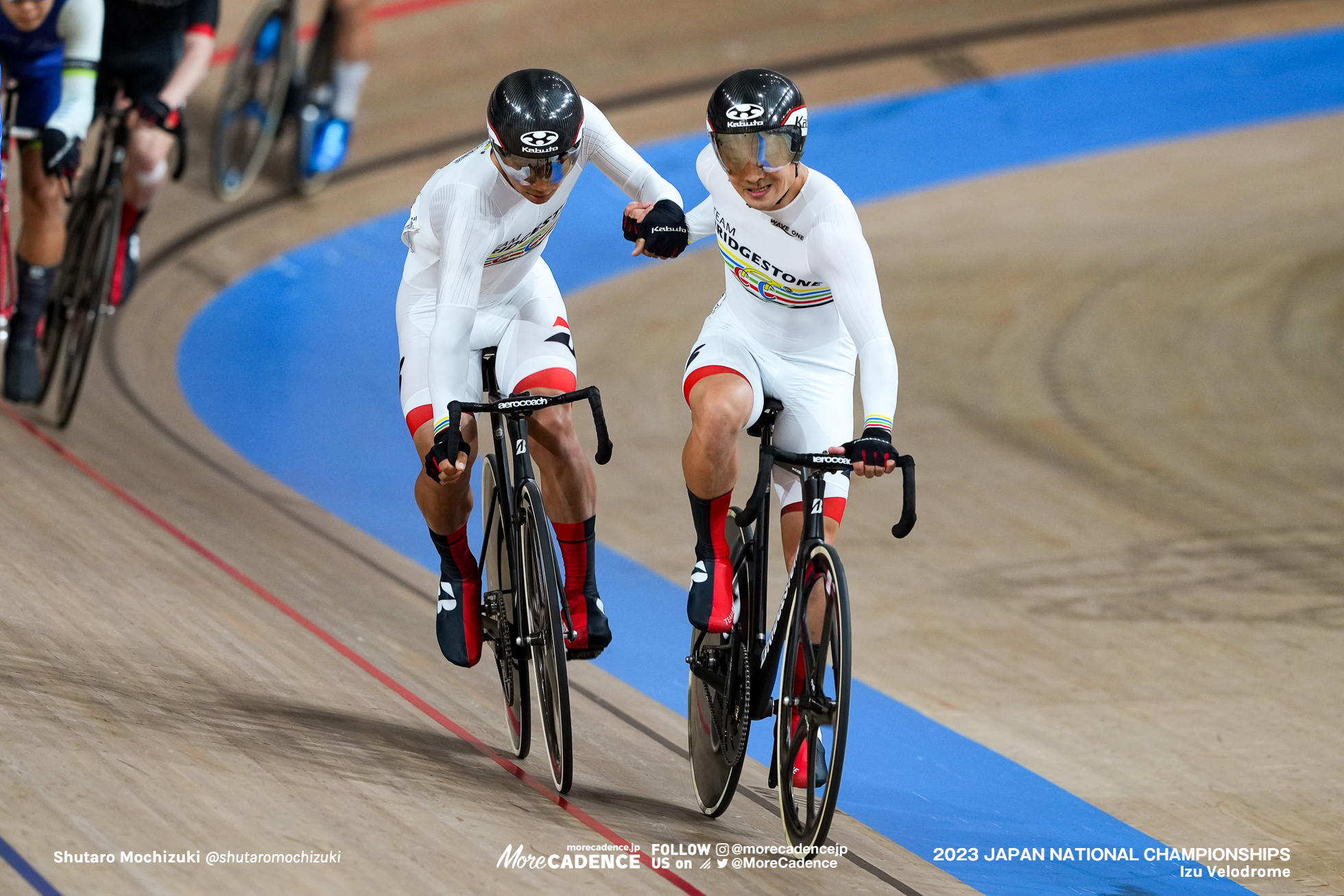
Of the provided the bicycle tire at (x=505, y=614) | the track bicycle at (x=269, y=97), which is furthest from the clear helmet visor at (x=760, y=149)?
the track bicycle at (x=269, y=97)

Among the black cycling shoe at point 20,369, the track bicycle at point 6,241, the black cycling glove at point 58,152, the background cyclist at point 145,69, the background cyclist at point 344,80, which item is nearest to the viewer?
the black cycling glove at point 58,152

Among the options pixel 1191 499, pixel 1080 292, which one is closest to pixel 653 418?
pixel 1191 499

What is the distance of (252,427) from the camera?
5.82 metres

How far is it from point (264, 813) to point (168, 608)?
1.18m

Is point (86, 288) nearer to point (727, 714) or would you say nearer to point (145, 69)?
point (145, 69)

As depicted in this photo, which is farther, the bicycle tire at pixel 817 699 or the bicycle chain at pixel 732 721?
the bicycle chain at pixel 732 721

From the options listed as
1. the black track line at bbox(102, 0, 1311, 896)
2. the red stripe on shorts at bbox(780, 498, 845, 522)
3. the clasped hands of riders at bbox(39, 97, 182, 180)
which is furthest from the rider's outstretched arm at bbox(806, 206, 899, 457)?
the clasped hands of riders at bbox(39, 97, 182, 180)

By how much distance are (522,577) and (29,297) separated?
101 inches

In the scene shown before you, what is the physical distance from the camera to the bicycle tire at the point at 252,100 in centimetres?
742

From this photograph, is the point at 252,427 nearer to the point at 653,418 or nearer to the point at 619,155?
the point at 653,418

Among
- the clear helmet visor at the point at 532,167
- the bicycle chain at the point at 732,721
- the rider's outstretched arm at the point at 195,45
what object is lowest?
the bicycle chain at the point at 732,721

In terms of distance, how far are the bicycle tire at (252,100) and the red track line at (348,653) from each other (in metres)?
2.82

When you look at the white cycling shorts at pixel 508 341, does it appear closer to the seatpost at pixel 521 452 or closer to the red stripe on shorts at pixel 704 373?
the seatpost at pixel 521 452

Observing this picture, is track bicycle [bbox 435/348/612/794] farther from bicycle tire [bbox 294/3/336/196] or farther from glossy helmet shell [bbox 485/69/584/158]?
bicycle tire [bbox 294/3/336/196]
